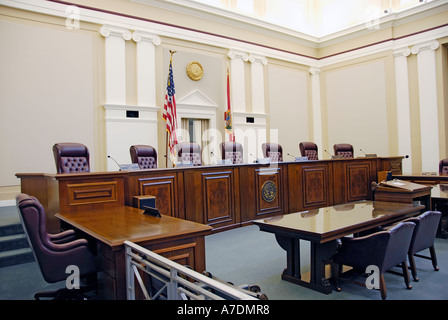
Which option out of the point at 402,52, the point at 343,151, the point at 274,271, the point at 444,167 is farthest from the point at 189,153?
the point at 402,52

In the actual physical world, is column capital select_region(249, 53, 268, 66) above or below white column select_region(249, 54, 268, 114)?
above

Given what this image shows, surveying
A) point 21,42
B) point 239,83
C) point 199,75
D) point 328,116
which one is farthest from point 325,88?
point 21,42

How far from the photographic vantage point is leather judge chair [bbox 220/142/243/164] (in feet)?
19.8

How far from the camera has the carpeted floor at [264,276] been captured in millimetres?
2545

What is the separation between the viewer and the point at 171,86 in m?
6.71

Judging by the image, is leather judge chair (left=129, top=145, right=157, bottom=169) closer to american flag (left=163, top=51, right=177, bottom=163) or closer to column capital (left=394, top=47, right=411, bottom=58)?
american flag (left=163, top=51, right=177, bottom=163)

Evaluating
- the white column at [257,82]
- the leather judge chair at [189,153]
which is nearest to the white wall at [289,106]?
the white column at [257,82]

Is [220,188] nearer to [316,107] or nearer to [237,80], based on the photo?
[237,80]

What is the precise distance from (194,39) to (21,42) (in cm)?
340

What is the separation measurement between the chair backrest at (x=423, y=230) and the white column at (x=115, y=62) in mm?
5555

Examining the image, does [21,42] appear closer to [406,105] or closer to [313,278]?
[313,278]

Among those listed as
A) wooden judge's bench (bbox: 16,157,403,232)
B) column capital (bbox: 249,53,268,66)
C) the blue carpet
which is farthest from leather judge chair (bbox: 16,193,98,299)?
column capital (bbox: 249,53,268,66)

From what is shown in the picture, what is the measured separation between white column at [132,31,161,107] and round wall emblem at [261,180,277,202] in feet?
10.9

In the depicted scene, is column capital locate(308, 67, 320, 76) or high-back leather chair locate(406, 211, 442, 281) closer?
high-back leather chair locate(406, 211, 442, 281)
